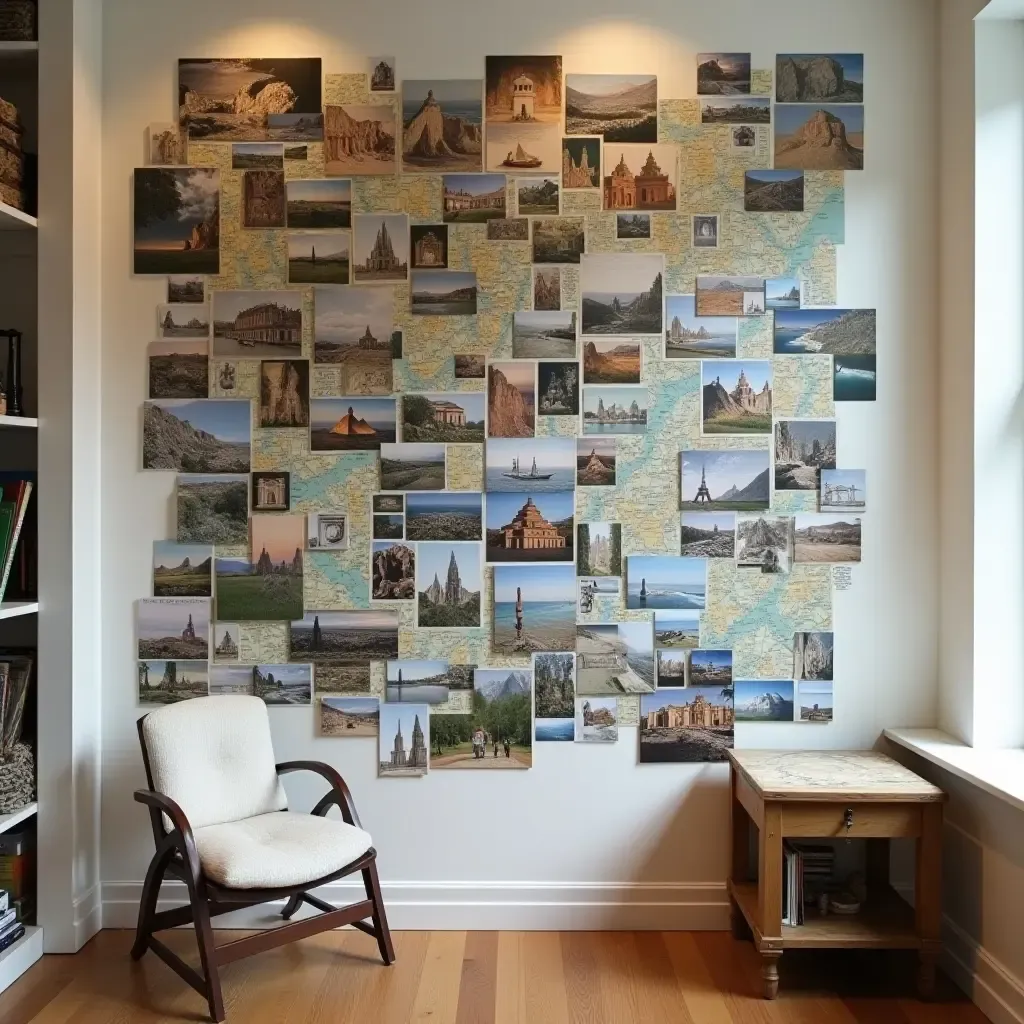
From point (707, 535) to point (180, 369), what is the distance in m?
1.90

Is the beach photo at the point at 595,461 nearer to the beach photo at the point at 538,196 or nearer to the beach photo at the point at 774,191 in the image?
the beach photo at the point at 538,196

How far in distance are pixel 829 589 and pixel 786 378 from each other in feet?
2.43

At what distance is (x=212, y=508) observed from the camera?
3334 mm

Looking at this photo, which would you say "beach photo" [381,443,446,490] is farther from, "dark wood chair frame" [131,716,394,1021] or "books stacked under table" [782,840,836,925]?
"books stacked under table" [782,840,836,925]

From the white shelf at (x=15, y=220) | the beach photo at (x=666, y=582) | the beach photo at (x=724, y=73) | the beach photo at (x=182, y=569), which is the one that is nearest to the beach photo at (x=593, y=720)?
the beach photo at (x=666, y=582)

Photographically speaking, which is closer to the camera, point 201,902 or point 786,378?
point 201,902

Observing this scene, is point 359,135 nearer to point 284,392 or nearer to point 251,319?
point 251,319

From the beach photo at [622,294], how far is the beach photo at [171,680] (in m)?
1.78

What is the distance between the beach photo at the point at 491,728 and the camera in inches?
131

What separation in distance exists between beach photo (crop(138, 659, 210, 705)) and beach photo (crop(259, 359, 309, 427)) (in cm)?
89

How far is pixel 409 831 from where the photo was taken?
3.34m

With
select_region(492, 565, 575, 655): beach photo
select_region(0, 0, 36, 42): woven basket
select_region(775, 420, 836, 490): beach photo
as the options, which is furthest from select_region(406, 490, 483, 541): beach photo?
select_region(0, 0, 36, 42): woven basket

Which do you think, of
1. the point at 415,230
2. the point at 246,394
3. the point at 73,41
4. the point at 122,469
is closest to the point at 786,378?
the point at 415,230

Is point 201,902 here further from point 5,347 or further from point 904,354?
point 904,354
